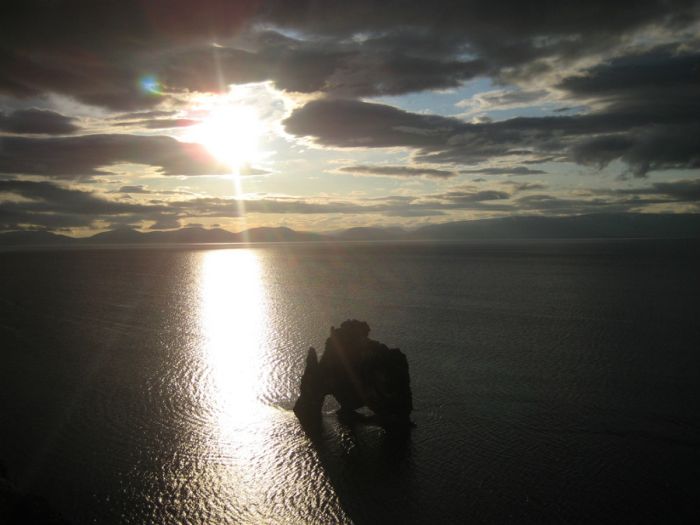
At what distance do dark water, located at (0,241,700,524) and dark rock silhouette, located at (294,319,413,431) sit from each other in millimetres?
1808

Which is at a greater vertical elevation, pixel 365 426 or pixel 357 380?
pixel 357 380

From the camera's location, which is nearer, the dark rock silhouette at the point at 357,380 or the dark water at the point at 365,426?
the dark water at the point at 365,426

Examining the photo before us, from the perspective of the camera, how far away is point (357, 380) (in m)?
45.1

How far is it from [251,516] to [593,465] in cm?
2248

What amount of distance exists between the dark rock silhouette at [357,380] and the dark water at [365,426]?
1.81 meters

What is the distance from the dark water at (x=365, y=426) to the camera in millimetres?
31469

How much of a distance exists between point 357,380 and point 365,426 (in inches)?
151

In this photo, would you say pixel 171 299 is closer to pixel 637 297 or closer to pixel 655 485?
pixel 637 297

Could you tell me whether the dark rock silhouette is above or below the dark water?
above

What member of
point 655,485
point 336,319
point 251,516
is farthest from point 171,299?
point 655,485

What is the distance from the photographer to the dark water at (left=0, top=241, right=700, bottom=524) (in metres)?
31.5

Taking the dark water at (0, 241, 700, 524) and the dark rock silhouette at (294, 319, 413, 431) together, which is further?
the dark rock silhouette at (294, 319, 413, 431)

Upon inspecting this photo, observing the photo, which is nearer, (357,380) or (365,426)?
(365,426)

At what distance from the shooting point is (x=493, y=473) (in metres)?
34.3
